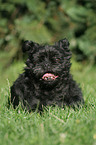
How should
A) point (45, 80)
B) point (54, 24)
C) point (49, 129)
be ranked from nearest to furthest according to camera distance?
1. point (49, 129)
2. point (45, 80)
3. point (54, 24)

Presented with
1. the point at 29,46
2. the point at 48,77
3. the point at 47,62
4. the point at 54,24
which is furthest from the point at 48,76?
the point at 54,24

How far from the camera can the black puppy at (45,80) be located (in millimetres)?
4293

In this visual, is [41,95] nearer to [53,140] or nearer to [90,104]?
[90,104]

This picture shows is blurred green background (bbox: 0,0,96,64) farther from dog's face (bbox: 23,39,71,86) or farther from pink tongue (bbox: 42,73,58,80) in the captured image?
pink tongue (bbox: 42,73,58,80)

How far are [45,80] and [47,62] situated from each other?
1.04 ft

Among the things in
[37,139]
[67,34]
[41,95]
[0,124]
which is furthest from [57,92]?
[67,34]

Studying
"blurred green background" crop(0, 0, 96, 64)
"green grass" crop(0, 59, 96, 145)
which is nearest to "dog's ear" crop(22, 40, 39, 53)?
"green grass" crop(0, 59, 96, 145)

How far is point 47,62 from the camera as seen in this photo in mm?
4340

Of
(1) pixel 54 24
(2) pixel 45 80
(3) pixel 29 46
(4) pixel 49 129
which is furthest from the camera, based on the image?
(1) pixel 54 24

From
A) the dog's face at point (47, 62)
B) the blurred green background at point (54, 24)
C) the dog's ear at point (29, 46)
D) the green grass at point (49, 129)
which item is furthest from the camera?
the blurred green background at point (54, 24)

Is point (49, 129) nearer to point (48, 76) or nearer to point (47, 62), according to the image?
point (48, 76)

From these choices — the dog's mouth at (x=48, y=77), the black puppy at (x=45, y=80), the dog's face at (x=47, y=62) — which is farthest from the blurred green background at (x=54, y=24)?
the dog's mouth at (x=48, y=77)

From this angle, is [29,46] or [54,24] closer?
[29,46]

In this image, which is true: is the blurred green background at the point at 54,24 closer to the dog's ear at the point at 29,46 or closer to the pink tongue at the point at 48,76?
the dog's ear at the point at 29,46
